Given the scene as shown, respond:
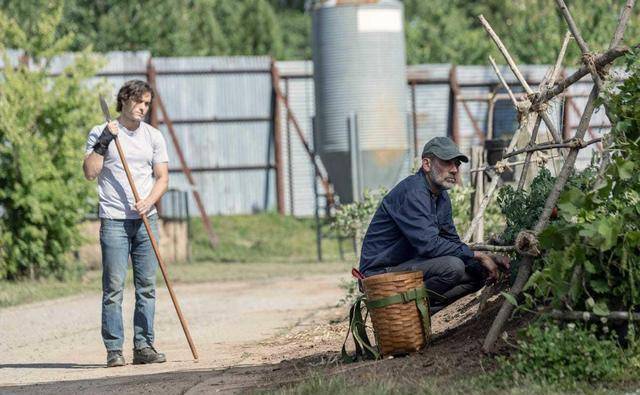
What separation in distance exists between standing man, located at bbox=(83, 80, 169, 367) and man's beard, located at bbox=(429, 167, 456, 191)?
7.51 feet

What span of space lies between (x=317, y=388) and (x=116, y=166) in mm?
3257

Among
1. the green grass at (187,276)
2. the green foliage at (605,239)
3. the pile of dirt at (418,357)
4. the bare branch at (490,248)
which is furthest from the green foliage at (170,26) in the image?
the green foliage at (605,239)

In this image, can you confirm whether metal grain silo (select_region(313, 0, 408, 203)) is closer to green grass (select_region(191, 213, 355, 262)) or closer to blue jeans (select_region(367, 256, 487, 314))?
green grass (select_region(191, 213, 355, 262))

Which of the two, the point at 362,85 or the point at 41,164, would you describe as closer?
the point at 41,164

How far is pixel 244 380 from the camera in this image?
24.8ft

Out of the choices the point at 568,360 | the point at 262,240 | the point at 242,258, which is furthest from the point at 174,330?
the point at 262,240

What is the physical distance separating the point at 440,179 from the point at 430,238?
1.26ft

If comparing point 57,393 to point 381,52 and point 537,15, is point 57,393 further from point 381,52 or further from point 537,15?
point 537,15

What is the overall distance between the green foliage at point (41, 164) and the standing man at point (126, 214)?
7.56 metres

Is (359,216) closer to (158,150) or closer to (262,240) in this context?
(158,150)

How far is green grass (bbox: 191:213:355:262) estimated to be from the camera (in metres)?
23.1

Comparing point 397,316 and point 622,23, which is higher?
point 622,23

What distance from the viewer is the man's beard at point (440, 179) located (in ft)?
25.7

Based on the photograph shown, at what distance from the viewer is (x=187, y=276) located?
18281 mm
